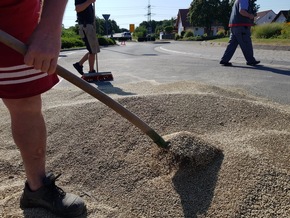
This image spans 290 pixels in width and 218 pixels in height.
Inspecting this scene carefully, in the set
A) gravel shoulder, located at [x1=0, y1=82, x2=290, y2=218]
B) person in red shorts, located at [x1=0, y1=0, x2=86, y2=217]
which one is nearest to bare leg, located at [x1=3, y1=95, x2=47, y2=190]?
person in red shorts, located at [x1=0, y1=0, x2=86, y2=217]

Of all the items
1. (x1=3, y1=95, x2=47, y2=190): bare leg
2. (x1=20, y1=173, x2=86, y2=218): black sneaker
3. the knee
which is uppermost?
the knee

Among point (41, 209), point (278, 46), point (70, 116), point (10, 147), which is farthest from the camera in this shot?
point (278, 46)

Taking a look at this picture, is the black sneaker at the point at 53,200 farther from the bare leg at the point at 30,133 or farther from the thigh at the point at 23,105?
the thigh at the point at 23,105

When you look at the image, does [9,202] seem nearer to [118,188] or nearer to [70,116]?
[118,188]

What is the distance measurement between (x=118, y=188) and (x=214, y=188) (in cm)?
56

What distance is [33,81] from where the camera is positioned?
1475 mm

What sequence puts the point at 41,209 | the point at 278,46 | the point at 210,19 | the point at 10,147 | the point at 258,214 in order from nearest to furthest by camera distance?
the point at 258,214 < the point at 41,209 < the point at 10,147 < the point at 278,46 < the point at 210,19

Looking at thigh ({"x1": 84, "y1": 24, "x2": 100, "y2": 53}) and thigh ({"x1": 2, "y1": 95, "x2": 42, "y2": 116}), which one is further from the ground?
thigh ({"x1": 84, "y1": 24, "x2": 100, "y2": 53})

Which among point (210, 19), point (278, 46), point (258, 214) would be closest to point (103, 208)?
point (258, 214)

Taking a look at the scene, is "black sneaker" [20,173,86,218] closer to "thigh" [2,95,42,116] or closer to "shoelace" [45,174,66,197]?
"shoelace" [45,174,66,197]

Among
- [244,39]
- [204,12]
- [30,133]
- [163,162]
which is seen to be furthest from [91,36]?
[204,12]

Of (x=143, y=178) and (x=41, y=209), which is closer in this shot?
(x=41, y=209)

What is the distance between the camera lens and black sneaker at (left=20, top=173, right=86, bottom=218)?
163 cm

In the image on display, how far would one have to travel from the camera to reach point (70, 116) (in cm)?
273
